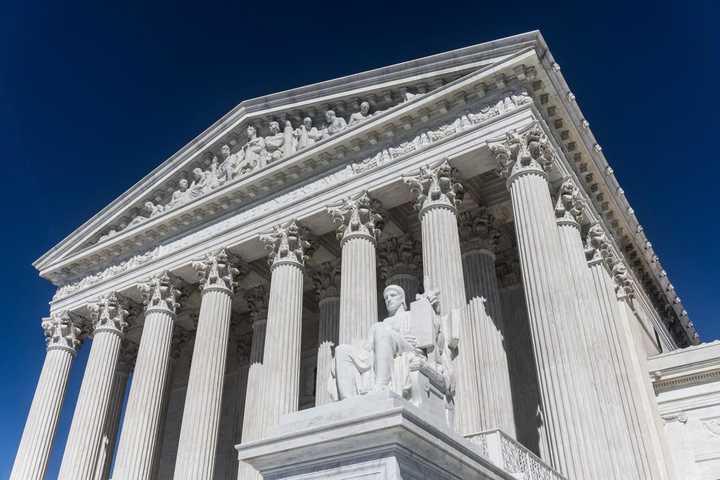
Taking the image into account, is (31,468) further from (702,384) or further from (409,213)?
(702,384)

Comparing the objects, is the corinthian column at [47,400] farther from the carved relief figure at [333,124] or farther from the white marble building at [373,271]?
the carved relief figure at [333,124]

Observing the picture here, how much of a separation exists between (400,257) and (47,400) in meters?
17.3

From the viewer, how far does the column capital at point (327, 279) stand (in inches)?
1137

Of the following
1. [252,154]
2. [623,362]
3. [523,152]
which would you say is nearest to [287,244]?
[252,154]

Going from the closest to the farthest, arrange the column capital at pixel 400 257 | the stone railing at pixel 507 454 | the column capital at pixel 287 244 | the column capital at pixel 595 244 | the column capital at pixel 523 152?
the stone railing at pixel 507 454, the column capital at pixel 523 152, the column capital at pixel 287 244, the column capital at pixel 595 244, the column capital at pixel 400 257

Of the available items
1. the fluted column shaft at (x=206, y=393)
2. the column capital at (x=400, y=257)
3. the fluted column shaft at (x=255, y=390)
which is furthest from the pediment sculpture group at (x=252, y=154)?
the fluted column shaft at (x=255, y=390)

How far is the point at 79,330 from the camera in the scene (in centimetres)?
3216

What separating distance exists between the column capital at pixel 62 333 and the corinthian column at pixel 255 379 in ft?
27.6

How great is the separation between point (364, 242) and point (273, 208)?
5.17 m

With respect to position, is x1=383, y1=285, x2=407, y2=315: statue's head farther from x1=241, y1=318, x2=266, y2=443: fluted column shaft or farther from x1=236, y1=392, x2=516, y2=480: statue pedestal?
x1=241, y1=318, x2=266, y2=443: fluted column shaft

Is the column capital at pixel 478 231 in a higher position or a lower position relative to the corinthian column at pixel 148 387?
higher

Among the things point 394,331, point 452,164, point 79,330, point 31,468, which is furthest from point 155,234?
point 394,331

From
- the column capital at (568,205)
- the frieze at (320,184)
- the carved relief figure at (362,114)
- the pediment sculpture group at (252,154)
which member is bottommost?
the column capital at (568,205)

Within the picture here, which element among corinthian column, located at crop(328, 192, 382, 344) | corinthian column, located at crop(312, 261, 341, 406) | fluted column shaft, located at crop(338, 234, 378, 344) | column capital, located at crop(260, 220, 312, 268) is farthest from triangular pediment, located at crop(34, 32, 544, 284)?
corinthian column, located at crop(312, 261, 341, 406)
